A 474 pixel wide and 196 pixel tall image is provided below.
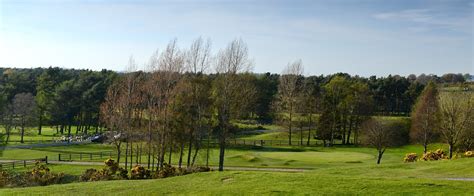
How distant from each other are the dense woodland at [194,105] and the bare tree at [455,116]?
0.22 metres

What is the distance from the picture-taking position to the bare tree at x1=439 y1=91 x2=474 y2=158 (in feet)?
148

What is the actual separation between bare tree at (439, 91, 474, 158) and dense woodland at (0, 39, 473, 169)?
0.71 ft

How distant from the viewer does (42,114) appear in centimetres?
8069

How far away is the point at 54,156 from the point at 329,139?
36626 mm

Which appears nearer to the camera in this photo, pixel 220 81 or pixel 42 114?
pixel 220 81

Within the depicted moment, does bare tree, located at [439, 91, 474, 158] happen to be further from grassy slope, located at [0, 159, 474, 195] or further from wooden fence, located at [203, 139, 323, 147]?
grassy slope, located at [0, 159, 474, 195]

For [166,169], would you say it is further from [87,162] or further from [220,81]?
[87,162]

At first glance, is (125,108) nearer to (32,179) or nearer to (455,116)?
(32,179)

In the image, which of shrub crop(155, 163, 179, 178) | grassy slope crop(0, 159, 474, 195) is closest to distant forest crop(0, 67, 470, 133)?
shrub crop(155, 163, 179, 178)

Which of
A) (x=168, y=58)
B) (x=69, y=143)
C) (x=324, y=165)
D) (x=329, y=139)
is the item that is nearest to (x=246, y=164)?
(x=324, y=165)

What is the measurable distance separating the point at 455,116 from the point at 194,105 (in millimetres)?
26138

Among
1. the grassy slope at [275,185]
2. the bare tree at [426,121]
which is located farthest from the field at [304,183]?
the bare tree at [426,121]

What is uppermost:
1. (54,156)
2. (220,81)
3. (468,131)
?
(220,81)

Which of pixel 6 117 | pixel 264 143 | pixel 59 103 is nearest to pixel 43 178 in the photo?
pixel 264 143
